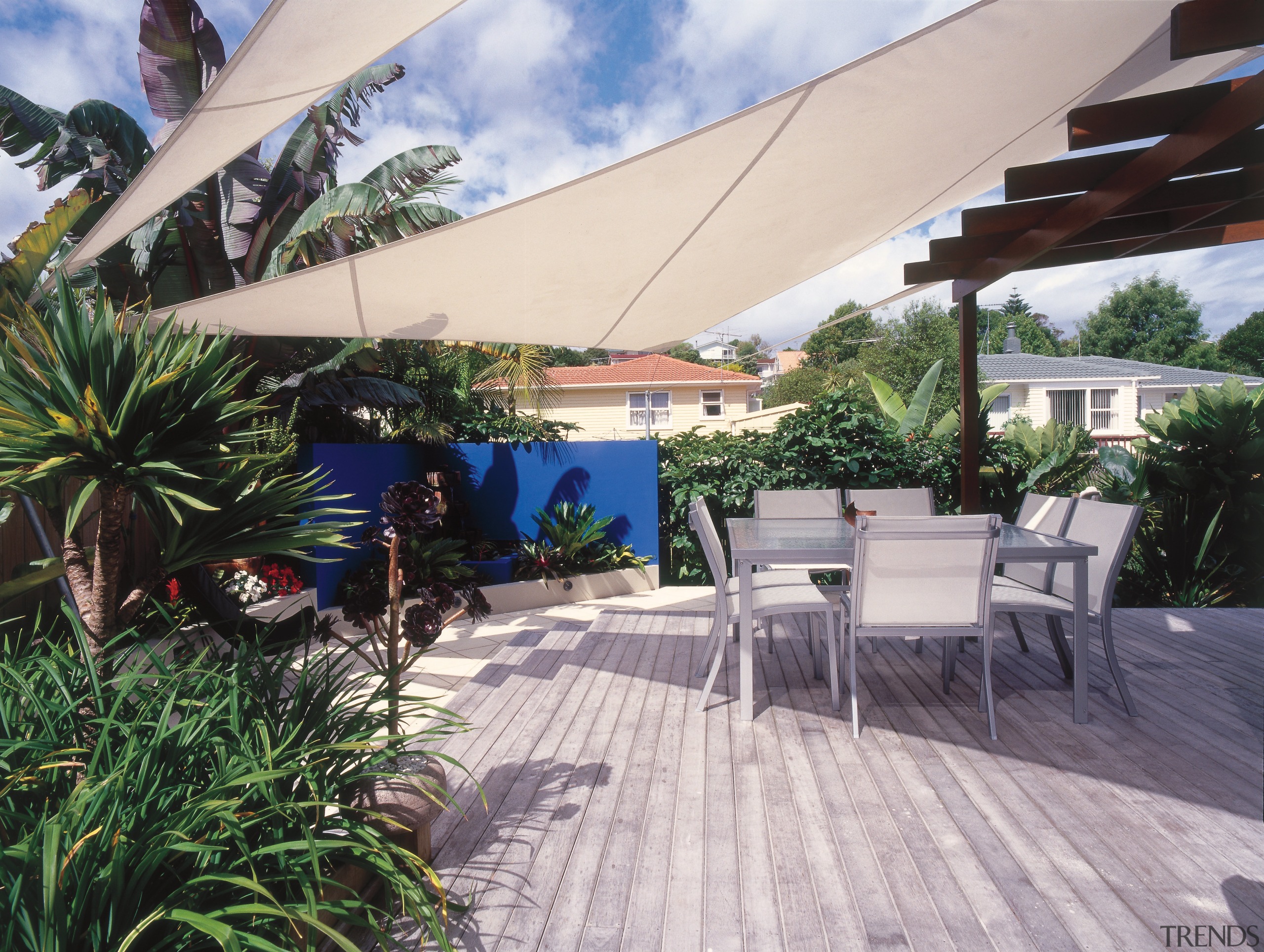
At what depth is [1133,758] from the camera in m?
2.71

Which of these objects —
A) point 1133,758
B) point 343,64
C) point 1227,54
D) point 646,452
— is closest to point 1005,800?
point 1133,758

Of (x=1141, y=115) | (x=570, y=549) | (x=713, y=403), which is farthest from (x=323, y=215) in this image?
(x=713, y=403)

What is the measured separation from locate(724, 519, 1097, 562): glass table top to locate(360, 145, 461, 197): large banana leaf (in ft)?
17.1

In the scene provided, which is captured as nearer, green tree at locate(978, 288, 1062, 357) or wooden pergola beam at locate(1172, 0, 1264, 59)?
wooden pergola beam at locate(1172, 0, 1264, 59)

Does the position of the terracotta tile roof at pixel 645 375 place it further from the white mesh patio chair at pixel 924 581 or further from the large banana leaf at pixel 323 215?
the white mesh patio chair at pixel 924 581

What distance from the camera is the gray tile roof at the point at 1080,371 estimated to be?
22.7m

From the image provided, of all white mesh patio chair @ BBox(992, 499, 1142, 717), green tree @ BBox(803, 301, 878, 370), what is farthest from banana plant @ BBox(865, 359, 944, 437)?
green tree @ BBox(803, 301, 878, 370)

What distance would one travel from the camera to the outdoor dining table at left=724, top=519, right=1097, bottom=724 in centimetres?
305

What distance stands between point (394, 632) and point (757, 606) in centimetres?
182

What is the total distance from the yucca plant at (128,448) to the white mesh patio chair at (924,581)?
82.3 inches

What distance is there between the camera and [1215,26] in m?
2.18

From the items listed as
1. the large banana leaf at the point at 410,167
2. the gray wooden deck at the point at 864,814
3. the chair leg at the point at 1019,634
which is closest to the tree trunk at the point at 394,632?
the gray wooden deck at the point at 864,814

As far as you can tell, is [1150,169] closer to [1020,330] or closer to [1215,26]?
[1215,26]

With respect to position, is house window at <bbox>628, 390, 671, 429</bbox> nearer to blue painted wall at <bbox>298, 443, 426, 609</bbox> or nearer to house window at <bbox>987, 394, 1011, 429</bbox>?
house window at <bbox>987, 394, 1011, 429</bbox>
